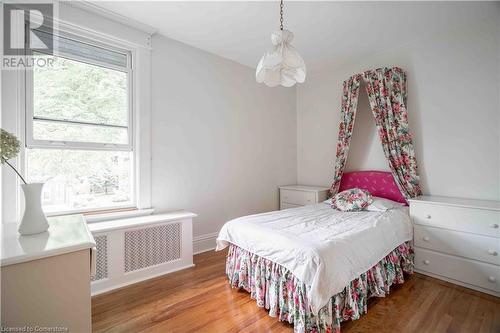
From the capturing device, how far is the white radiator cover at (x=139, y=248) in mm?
2184

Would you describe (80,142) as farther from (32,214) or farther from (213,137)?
(213,137)

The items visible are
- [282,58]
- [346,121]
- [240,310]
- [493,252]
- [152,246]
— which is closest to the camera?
[282,58]

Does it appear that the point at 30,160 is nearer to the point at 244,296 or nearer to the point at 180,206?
the point at 180,206

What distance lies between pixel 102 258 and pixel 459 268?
341 centimetres

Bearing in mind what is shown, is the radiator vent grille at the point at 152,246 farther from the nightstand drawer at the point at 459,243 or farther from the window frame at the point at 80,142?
the nightstand drawer at the point at 459,243

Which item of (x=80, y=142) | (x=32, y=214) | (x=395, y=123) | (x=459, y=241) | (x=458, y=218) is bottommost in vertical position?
(x=459, y=241)

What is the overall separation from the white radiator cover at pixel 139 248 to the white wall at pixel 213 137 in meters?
0.35

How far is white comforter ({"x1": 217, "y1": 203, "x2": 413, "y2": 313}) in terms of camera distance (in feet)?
5.08

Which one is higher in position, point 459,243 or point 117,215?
point 117,215

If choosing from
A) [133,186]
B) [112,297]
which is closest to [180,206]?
[133,186]

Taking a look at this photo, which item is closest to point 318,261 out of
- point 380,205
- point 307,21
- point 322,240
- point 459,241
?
point 322,240

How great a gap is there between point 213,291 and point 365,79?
10.3ft

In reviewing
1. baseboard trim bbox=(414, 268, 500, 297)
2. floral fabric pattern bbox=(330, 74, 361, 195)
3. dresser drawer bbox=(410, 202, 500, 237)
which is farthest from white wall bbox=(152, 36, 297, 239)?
baseboard trim bbox=(414, 268, 500, 297)

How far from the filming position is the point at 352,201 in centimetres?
281
